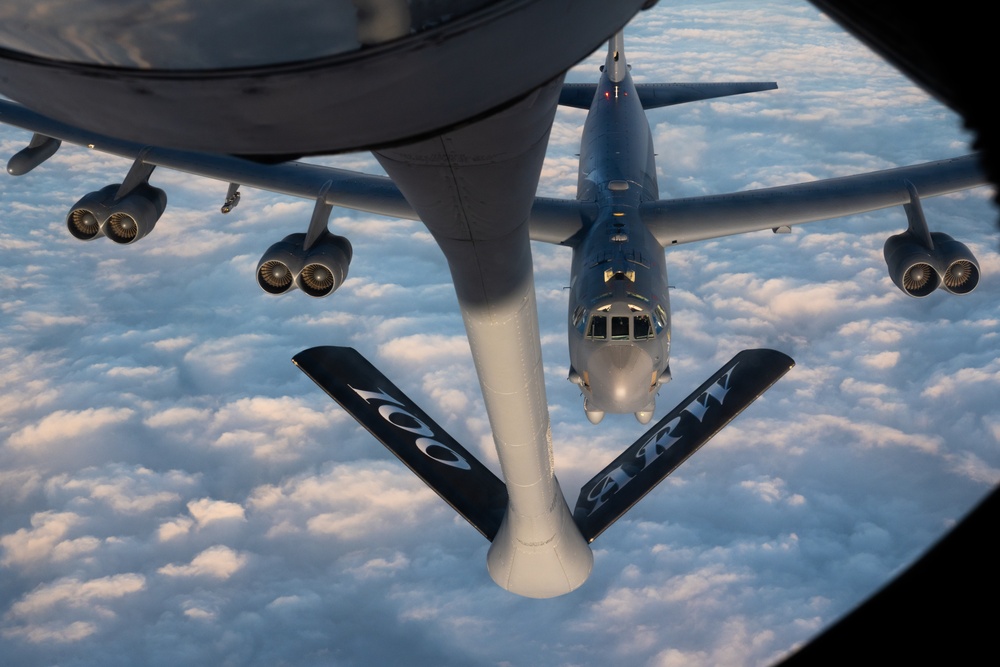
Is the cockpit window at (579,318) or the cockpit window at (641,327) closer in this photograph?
the cockpit window at (641,327)

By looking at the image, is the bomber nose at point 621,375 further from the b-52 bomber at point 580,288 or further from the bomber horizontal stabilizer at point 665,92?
the bomber horizontal stabilizer at point 665,92

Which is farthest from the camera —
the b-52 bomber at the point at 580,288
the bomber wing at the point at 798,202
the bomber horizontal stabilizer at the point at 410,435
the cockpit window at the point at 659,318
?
the bomber wing at the point at 798,202

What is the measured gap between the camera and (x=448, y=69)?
4242mm

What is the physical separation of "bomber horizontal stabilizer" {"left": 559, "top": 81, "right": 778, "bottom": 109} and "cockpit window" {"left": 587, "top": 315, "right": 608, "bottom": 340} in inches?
670

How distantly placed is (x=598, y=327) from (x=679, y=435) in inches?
151

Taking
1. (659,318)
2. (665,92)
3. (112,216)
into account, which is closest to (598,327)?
(659,318)

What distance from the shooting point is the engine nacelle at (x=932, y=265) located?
23.3 meters

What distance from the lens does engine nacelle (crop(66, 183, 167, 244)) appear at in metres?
22.6

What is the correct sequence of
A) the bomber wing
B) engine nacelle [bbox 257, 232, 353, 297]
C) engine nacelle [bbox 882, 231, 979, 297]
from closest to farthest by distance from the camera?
1. engine nacelle [bbox 257, 232, 353, 297]
2. engine nacelle [bbox 882, 231, 979, 297]
3. the bomber wing

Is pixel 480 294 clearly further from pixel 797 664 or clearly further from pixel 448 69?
pixel 797 664

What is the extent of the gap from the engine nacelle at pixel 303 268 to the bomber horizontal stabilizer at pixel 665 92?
18.2 meters

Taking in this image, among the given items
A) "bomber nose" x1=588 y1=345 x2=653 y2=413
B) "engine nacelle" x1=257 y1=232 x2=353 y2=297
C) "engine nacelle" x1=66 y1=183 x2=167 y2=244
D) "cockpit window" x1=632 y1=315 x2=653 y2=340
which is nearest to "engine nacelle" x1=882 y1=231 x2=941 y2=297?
"cockpit window" x1=632 y1=315 x2=653 y2=340

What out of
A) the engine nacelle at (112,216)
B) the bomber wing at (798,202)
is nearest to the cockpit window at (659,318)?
the bomber wing at (798,202)

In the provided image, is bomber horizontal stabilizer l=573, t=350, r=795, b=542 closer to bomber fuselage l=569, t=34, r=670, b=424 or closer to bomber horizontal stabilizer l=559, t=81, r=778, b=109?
bomber fuselage l=569, t=34, r=670, b=424
